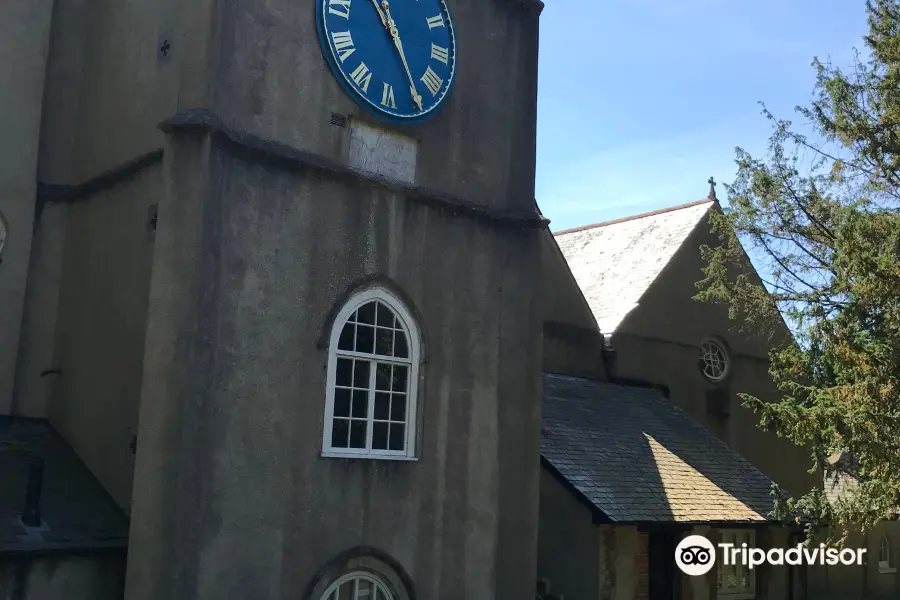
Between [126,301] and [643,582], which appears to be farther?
[643,582]

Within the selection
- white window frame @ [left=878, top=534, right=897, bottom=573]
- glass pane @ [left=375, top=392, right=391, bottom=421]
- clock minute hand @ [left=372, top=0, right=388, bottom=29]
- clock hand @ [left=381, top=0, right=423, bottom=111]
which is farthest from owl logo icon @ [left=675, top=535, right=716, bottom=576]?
clock minute hand @ [left=372, top=0, right=388, bottom=29]

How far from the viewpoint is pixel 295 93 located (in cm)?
1052

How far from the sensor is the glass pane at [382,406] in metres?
10.7

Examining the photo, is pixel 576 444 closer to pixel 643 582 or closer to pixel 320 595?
pixel 643 582

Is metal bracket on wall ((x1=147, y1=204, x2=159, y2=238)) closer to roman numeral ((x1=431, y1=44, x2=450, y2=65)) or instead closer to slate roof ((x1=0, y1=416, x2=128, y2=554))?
slate roof ((x1=0, y1=416, x2=128, y2=554))

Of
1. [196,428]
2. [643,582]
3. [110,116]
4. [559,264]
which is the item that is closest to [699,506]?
[643,582]

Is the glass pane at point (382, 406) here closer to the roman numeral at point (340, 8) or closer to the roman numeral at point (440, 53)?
the roman numeral at point (440, 53)

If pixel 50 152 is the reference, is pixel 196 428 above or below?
below

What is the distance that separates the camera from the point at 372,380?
10.7m

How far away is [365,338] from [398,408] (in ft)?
3.05

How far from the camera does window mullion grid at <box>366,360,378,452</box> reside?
10523 mm

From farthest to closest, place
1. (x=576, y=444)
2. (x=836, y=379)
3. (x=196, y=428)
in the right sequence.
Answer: (x=576, y=444), (x=836, y=379), (x=196, y=428)

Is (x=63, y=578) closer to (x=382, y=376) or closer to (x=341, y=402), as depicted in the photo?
(x=341, y=402)

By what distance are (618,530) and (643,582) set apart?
1.04 meters
